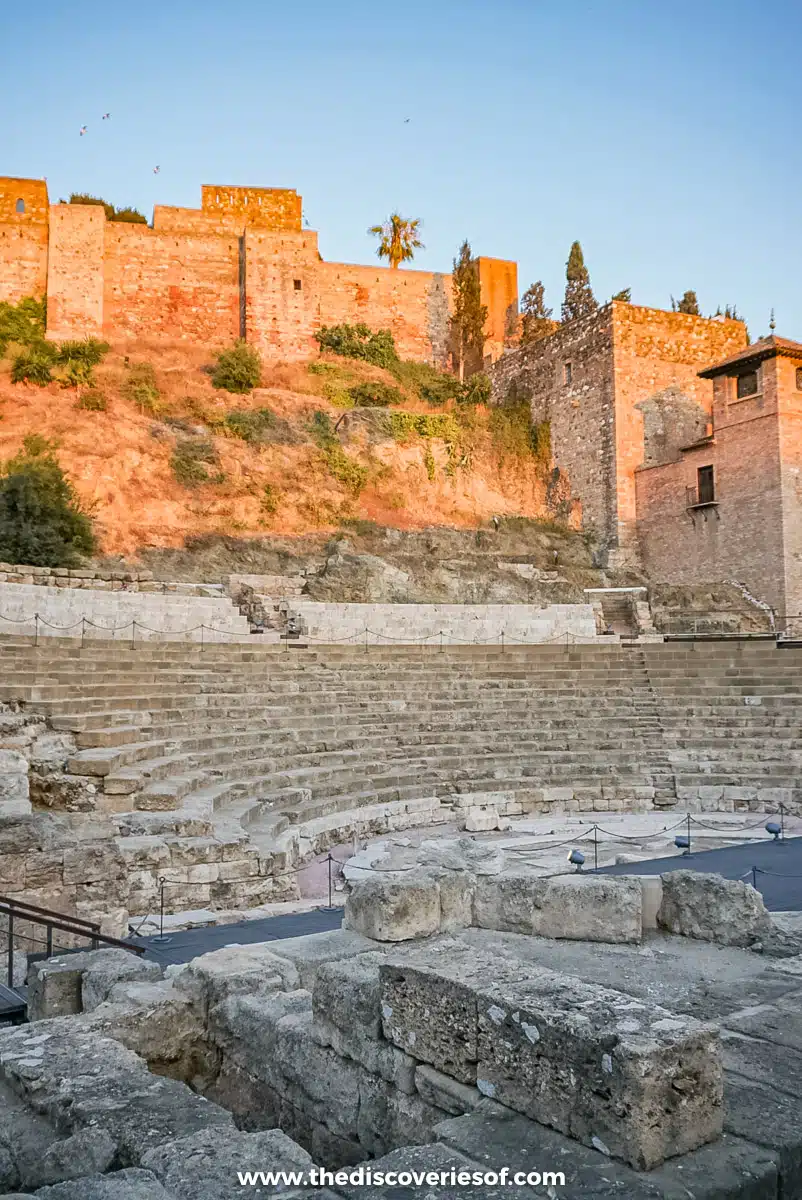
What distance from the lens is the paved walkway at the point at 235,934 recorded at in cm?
620

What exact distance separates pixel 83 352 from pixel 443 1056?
2887cm

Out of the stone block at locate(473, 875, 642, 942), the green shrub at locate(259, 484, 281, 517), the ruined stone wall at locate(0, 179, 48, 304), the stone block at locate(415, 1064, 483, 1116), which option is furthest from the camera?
the ruined stone wall at locate(0, 179, 48, 304)

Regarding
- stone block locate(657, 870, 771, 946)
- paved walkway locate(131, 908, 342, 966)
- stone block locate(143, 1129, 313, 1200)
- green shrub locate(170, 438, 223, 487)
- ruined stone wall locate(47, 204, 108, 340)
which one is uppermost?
ruined stone wall locate(47, 204, 108, 340)

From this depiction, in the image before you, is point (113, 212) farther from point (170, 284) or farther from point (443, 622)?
point (443, 622)

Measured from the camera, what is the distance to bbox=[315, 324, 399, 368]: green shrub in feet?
112

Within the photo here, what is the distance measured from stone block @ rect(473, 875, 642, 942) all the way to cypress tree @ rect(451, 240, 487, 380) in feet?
107

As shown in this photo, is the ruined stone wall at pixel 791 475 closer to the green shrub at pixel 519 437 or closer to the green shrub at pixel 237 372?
the green shrub at pixel 519 437

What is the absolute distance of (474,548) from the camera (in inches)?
949

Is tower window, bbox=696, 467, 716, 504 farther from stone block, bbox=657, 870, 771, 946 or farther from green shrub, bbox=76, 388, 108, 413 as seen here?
stone block, bbox=657, 870, 771, 946

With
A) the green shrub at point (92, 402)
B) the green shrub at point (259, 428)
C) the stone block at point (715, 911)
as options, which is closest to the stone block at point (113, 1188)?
the stone block at point (715, 911)

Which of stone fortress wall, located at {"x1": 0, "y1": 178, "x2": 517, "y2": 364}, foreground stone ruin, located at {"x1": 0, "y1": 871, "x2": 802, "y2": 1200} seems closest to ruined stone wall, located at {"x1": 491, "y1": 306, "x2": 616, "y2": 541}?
stone fortress wall, located at {"x1": 0, "y1": 178, "x2": 517, "y2": 364}

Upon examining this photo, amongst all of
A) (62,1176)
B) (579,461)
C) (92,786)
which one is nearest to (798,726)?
(92,786)

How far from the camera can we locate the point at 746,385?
79.3 ft

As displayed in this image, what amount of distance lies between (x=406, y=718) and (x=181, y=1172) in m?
11.6
